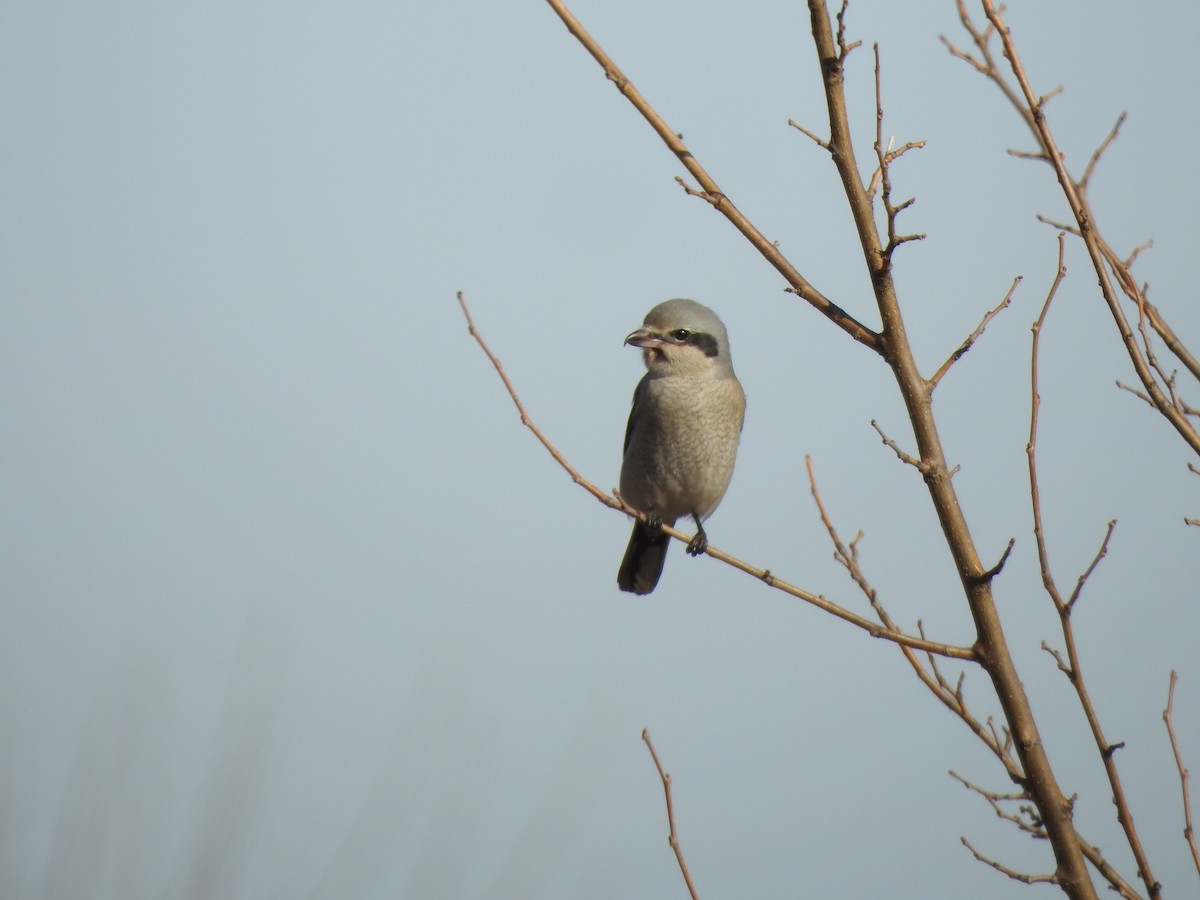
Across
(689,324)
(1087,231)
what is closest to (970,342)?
(1087,231)

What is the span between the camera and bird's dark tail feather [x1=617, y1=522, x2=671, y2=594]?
16.1 ft

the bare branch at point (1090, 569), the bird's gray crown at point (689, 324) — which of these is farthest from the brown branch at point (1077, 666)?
the bird's gray crown at point (689, 324)

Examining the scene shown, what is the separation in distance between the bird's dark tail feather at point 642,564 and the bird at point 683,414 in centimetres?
12

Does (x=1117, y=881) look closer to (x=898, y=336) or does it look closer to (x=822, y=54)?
(x=898, y=336)

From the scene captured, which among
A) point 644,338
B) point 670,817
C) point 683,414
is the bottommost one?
point 670,817

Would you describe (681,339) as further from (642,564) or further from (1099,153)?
(1099,153)

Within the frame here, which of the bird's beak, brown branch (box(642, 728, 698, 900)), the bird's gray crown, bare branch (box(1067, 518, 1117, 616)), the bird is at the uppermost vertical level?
the bird's gray crown

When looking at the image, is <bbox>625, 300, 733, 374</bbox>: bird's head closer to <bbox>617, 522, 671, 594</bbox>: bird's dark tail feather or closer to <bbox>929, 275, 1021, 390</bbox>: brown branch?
<bbox>617, 522, 671, 594</bbox>: bird's dark tail feather

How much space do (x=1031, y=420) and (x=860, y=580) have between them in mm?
610

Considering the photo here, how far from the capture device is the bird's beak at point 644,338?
4.50m

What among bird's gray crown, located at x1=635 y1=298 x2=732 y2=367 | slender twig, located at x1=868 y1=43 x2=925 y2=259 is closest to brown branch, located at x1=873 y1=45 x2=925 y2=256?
slender twig, located at x1=868 y1=43 x2=925 y2=259

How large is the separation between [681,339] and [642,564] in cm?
97

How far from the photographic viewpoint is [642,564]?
4.93m

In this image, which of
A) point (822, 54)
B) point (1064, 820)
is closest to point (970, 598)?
point (1064, 820)
